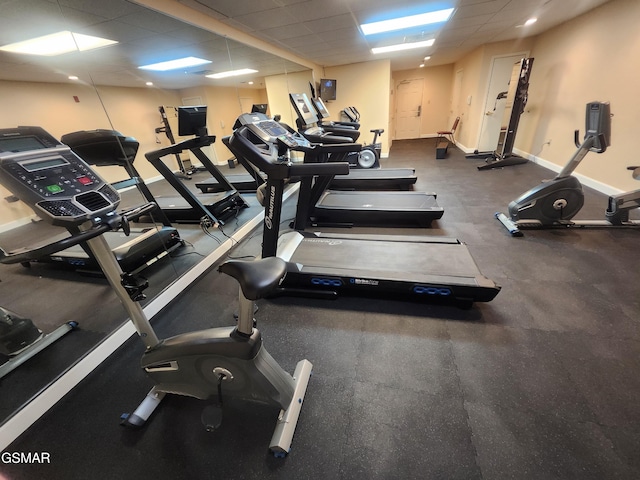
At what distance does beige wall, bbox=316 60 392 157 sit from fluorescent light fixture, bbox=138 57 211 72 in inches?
175

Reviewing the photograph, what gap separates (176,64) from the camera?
3.41m

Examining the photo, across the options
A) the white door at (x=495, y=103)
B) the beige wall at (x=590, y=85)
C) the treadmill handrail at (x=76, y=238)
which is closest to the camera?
the treadmill handrail at (x=76, y=238)

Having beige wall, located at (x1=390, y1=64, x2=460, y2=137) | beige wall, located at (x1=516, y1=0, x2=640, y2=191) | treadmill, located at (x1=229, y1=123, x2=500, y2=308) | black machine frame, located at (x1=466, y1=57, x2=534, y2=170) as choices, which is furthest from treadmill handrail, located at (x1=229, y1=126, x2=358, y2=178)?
beige wall, located at (x1=390, y1=64, x2=460, y2=137)

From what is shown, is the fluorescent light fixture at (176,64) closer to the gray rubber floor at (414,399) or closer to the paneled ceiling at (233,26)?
the paneled ceiling at (233,26)

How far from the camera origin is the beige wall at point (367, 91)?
23.5ft

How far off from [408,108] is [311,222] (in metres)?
9.25

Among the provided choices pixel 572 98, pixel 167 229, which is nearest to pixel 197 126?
pixel 167 229

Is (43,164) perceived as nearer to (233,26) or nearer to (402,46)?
(233,26)

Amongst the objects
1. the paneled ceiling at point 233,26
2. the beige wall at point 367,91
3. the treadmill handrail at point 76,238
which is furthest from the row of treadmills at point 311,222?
the beige wall at point 367,91

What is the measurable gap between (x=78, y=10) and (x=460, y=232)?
4.27 m

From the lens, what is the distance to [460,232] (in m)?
3.23

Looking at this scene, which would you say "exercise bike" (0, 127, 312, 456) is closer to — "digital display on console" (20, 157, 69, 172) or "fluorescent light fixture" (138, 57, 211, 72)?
"digital display on console" (20, 157, 69, 172)

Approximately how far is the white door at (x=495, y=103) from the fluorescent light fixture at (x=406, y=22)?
3178mm

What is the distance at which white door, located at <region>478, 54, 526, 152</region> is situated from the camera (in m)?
6.30
